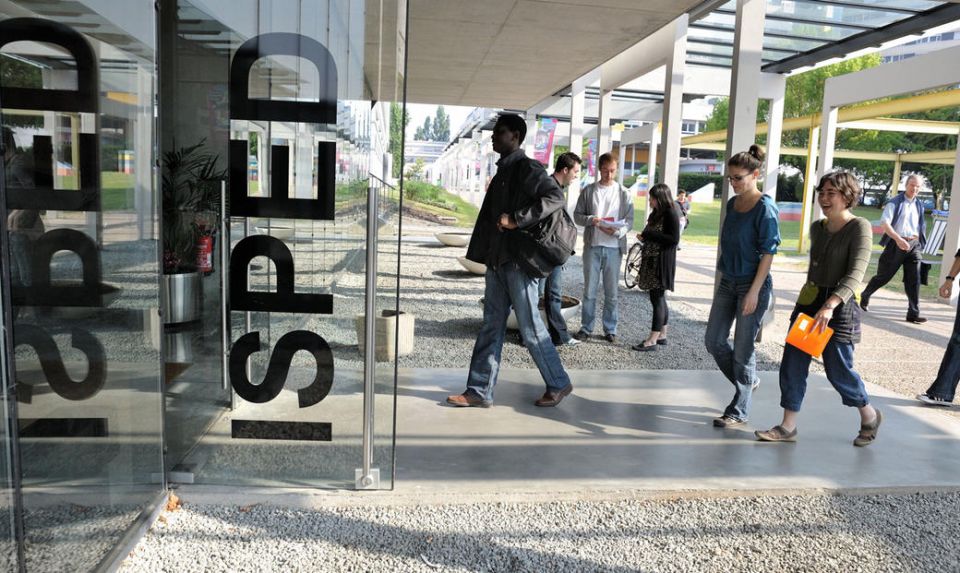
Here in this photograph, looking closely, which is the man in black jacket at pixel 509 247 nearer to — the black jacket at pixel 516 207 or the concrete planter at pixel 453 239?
the black jacket at pixel 516 207

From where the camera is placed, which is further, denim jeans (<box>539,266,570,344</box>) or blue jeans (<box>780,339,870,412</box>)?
denim jeans (<box>539,266,570,344</box>)

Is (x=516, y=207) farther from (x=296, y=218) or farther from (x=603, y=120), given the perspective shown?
(x=603, y=120)

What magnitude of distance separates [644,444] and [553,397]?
0.72 metres

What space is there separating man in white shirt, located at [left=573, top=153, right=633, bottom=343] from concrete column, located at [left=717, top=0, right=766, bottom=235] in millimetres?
1535

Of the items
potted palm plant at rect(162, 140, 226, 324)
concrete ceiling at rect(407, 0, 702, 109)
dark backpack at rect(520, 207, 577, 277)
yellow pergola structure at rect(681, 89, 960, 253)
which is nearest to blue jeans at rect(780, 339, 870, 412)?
dark backpack at rect(520, 207, 577, 277)

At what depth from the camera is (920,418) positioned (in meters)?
4.68

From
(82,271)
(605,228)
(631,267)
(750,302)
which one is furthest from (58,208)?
(631,267)

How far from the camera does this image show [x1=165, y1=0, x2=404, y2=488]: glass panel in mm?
2980

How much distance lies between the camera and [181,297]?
3.35 m

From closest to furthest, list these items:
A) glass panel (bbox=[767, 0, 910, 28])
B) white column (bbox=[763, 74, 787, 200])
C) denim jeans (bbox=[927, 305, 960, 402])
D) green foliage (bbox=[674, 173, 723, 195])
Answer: denim jeans (bbox=[927, 305, 960, 402]), glass panel (bbox=[767, 0, 910, 28]), white column (bbox=[763, 74, 787, 200]), green foliage (bbox=[674, 173, 723, 195])

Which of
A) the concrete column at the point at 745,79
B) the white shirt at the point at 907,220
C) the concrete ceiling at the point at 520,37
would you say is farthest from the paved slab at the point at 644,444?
the white shirt at the point at 907,220

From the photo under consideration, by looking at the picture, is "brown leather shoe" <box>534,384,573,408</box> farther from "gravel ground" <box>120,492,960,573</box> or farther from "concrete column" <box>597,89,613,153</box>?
"concrete column" <box>597,89,613,153</box>

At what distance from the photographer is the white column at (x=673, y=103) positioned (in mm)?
10195

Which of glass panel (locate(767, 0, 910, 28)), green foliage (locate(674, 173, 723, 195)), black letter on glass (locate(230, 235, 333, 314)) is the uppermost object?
glass panel (locate(767, 0, 910, 28))
